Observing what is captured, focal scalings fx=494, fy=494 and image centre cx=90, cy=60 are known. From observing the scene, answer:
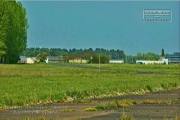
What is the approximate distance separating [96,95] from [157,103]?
5194 mm

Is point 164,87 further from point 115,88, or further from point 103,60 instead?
point 103,60

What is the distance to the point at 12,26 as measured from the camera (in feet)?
288

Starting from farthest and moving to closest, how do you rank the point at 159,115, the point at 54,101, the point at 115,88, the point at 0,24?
the point at 0,24 → the point at 115,88 → the point at 54,101 → the point at 159,115

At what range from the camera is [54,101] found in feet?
77.7

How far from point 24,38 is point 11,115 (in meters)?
86.2

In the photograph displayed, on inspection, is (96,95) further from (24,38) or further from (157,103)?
(24,38)

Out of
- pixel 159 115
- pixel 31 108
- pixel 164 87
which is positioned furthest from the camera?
pixel 164 87

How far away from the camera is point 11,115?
17609 mm

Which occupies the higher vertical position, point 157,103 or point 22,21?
point 22,21

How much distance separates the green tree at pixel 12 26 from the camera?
80312 millimetres

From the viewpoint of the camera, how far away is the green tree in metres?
80.3

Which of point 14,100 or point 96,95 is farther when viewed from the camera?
point 96,95

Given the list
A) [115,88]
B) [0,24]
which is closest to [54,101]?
[115,88]

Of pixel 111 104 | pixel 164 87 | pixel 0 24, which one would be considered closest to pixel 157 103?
pixel 111 104
